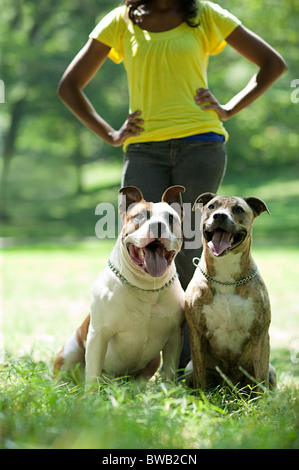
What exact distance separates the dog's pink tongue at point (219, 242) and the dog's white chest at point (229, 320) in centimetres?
29

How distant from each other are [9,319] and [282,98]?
16705mm

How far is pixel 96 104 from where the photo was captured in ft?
68.5

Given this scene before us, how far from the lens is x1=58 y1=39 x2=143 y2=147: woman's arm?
13.2 ft

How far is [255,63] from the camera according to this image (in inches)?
163

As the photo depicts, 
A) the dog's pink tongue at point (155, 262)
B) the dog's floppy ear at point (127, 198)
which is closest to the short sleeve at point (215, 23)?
the dog's floppy ear at point (127, 198)

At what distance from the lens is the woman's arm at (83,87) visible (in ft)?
13.2

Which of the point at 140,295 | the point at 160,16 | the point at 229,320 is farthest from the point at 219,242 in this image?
the point at 160,16

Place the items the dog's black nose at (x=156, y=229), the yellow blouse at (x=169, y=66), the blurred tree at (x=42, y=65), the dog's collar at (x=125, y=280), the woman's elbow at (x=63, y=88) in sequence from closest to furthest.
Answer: the dog's black nose at (x=156, y=229), the dog's collar at (x=125, y=280), the yellow blouse at (x=169, y=66), the woman's elbow at (x=63, y=88), the blurred tree at (x=42, y=65)

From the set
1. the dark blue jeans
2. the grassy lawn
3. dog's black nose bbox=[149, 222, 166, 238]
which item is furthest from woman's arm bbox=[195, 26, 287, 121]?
the grassy lawn

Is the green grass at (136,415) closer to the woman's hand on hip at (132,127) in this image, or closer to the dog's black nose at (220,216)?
the dog's black nose at (220,216)

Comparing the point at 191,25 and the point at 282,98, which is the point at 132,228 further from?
the point at 282,98

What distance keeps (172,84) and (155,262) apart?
1.25 meters
